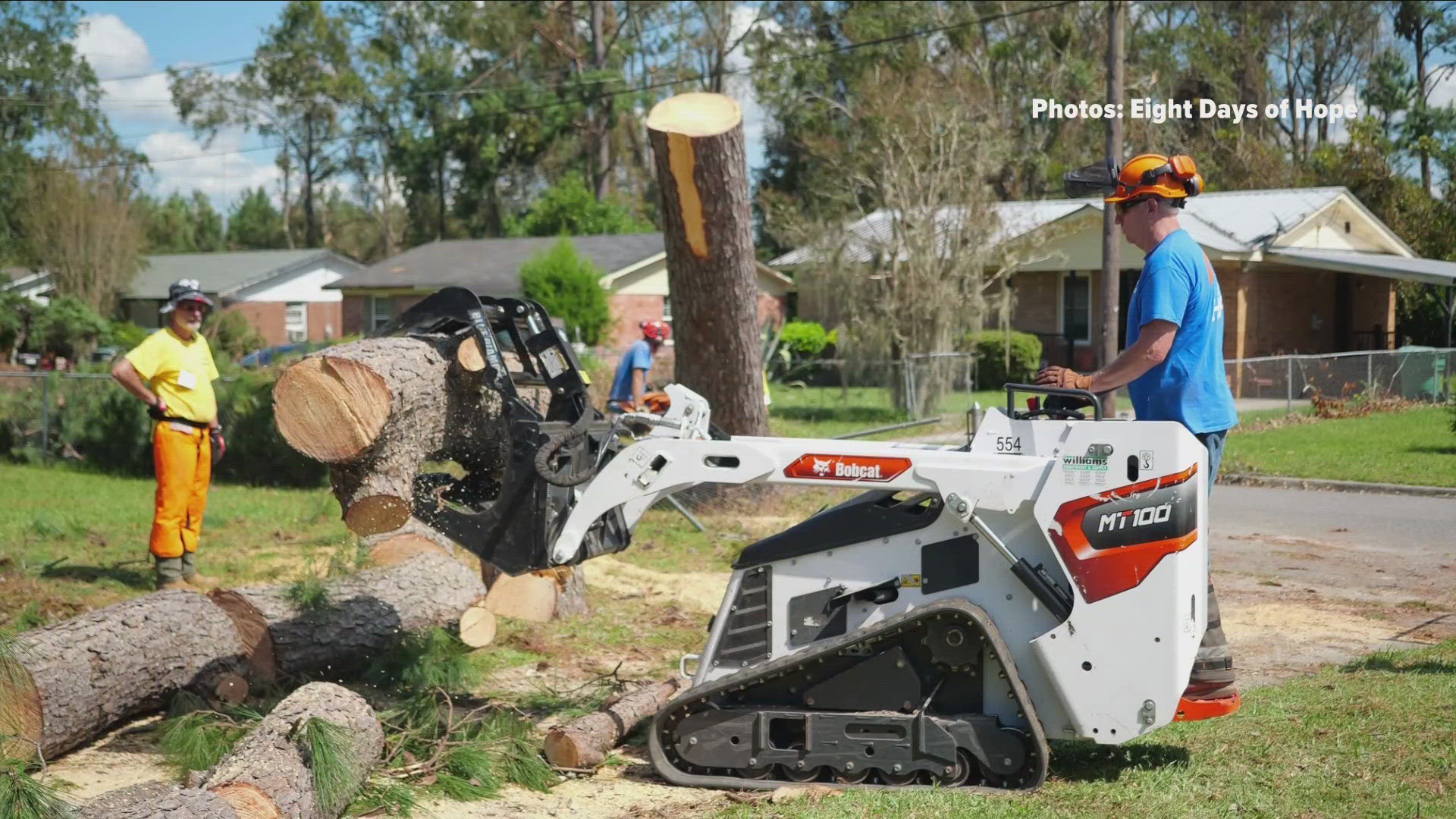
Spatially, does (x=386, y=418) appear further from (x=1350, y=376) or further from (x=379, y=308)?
(x=379, y=308)

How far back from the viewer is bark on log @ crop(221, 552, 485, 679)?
6703 millimetres

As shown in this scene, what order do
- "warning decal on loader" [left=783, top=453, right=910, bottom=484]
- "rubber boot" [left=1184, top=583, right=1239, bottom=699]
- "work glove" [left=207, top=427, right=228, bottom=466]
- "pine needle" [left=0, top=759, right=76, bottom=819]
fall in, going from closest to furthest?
"pine needle" [left=0, top=759, right=76, bottom=819] < "warning decal on loader" [left=783, top=453, right=910, bottom=484] < "rubber boot" [left=1184, top=583, right=1239, bottom=699] < "work glove" [left=207, top=427, right=228, bottom=466]

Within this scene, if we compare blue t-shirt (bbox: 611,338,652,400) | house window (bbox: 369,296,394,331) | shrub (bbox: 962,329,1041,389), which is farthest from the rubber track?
house window (bbox: 369,296,394,331)

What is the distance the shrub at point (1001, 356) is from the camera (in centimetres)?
2834

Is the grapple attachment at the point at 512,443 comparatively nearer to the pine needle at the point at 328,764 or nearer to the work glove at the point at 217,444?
the pine needle at the point at 328,764

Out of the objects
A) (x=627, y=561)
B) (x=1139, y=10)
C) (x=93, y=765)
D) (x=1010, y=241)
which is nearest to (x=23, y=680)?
(x=93, y=765)

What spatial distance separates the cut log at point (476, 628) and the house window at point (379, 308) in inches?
1351

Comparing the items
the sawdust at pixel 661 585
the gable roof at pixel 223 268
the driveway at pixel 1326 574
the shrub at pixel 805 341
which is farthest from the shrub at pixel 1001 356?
the gable roof at pixel 223 268

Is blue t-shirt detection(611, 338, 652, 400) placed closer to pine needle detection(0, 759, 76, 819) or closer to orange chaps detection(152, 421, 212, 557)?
orange chaps detection(152, 421, 212, 557)

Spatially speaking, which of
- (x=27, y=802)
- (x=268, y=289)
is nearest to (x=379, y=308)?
(x=268, y=289)

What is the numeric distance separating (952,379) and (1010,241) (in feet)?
15.3

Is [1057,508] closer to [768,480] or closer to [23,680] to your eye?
[768,480]

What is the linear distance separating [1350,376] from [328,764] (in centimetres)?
2011

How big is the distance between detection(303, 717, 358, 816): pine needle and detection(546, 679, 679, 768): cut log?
2.86ft
